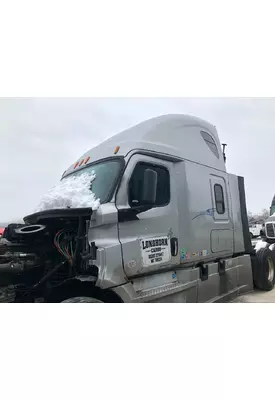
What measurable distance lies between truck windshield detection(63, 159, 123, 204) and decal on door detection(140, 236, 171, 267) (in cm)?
67

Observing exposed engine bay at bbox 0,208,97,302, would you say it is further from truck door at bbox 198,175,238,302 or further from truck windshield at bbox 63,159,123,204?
truck door at bbox 198,175,238,302

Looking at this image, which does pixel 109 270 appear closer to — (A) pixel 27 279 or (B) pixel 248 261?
(A) pixel 27 279

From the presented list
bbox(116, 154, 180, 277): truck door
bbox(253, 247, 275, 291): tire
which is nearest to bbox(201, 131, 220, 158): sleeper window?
bbox(116, 154, 180, 277): truck door

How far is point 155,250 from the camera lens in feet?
11.7

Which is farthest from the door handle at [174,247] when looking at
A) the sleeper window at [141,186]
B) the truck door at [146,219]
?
the sleeper window at [141,186]

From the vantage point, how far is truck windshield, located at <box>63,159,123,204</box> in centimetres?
342

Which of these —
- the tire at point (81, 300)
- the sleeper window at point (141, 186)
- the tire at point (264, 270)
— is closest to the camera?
the tire at point (81, 300)

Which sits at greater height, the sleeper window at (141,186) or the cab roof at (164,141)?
the cab roof at (164,141)

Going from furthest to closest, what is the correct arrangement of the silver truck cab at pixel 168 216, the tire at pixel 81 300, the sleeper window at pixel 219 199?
the sleeper window at pixel 219 199, the silver truck cab at pixel 168 216, the tire at pixel 81 300

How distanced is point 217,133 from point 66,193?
105 inches

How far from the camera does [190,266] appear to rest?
160 inches

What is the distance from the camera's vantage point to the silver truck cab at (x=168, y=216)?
330 cm

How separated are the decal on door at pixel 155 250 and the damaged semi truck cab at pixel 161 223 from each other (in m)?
0.01

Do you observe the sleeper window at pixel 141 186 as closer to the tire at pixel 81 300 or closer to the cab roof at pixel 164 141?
the cab roof at pixel 164 141
